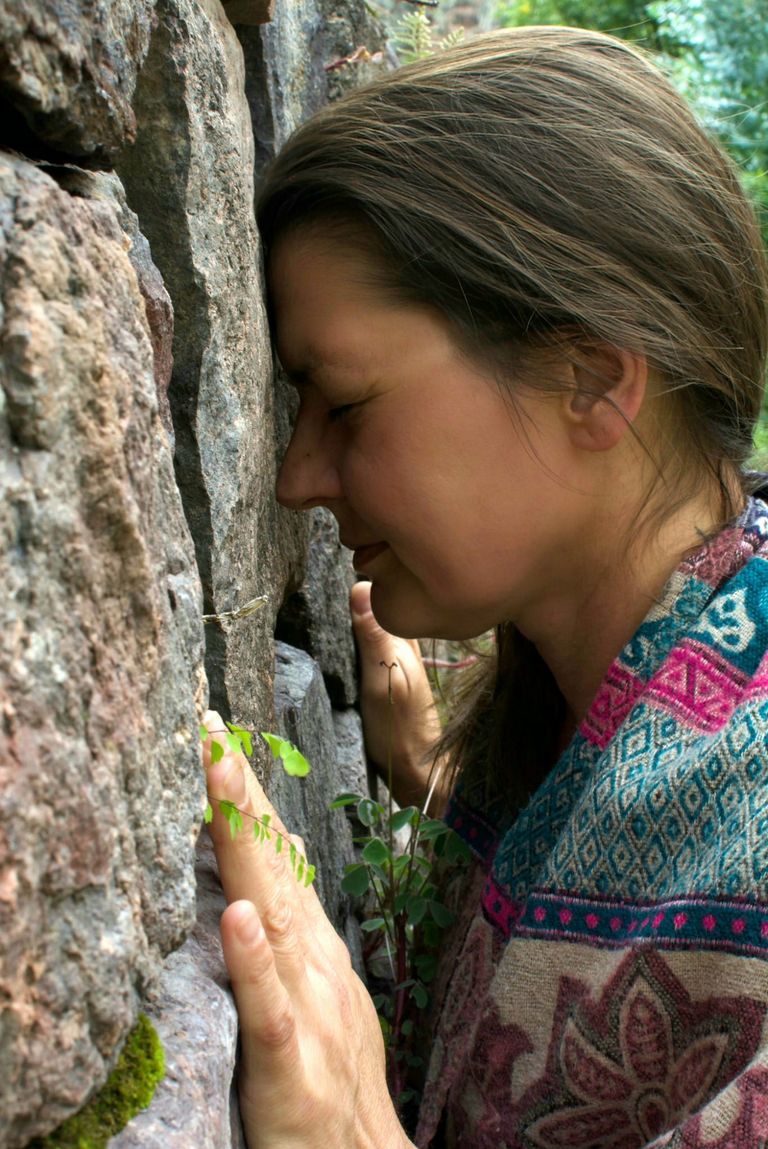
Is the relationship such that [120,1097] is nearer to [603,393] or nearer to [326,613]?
[603,393]

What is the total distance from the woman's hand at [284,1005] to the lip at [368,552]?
0.68 m

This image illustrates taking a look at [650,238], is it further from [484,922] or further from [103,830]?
[103,830]

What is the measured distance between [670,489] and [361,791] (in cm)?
107

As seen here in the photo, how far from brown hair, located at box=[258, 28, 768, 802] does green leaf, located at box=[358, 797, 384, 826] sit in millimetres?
865

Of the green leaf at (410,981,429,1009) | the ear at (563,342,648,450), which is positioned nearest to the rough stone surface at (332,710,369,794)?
the green leaf at (410,981,429,1009)

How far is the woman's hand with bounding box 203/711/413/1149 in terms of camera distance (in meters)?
1.02

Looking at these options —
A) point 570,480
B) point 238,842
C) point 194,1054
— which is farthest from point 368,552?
point 194,1054

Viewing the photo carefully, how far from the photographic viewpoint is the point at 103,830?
74cm

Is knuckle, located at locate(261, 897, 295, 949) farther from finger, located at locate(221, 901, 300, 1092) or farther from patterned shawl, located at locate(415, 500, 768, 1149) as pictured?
patterned shawl, located at locate(415, 500, 768, 1149)

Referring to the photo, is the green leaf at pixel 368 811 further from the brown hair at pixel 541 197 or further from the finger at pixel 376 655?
the brown hair at pixel 541 197

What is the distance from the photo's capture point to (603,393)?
67.0 inches

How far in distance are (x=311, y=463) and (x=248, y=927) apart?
0.89 metres

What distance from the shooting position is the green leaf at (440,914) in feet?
6.89

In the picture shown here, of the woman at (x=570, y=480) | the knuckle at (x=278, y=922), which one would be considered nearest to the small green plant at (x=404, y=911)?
the woman at (x=570, y=480)
